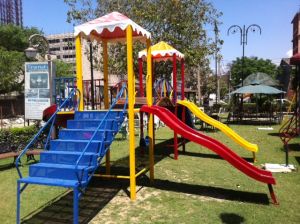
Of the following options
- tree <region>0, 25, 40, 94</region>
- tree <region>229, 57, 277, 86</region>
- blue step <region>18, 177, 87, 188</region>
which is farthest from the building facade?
blue step <region>18, 177, 87, 188</region>

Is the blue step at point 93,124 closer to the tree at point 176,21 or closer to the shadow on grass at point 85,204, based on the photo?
the shadow on grass at point 85,204

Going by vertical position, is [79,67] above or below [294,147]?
above

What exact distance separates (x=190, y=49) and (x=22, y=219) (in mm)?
15826

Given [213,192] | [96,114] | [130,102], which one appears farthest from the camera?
[213,192]

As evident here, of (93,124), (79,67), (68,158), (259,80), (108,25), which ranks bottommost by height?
(68,158)

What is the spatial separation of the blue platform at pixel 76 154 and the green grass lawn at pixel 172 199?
0.90m

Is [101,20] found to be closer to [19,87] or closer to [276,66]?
[19,87]

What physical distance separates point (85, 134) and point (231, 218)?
123 inches

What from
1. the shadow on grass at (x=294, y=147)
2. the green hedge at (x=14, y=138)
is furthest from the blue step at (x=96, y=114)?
the shadow on grass at (x=294, y=147)

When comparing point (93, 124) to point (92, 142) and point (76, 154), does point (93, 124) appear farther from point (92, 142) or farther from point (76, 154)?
point (76, 154)

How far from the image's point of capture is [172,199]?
7203 millimetres

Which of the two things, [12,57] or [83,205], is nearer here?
[83,205]

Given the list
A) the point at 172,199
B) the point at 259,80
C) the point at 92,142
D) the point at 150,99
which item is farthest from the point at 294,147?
the point at 259,80

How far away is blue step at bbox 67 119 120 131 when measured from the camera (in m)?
6.84
